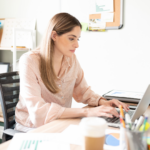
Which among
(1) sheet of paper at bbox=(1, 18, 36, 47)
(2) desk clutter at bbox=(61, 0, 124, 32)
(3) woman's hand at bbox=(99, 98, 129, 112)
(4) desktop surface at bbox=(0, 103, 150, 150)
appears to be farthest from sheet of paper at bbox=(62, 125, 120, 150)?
(1) sheet of paper at bbox=(1, 18, 36, 47)

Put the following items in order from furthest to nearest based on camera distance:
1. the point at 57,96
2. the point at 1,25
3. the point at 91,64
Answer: the point at 1,25 < the point at 91,64 < the point at 57,96

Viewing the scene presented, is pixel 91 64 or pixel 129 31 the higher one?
pixel 129 31

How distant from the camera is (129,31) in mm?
1940

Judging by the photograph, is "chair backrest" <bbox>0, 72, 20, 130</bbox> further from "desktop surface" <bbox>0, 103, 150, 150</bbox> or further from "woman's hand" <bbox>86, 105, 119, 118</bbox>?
"woman's hand" <bbox>86, 105, 119, 118</bbox>

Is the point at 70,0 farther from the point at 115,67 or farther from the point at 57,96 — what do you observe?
the point at 57,96

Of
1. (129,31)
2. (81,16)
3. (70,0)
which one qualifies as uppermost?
(70,0)

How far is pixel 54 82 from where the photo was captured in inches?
49.1

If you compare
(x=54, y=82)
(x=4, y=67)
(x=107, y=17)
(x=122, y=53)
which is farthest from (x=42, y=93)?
(x=4, y=67)

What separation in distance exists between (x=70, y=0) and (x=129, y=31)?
72 centimetres

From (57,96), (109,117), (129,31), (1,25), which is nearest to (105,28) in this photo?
(129,31)

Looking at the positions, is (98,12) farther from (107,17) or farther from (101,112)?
(101,112)

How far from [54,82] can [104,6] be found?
114cm

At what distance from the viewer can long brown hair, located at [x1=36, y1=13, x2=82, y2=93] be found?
1213 mm

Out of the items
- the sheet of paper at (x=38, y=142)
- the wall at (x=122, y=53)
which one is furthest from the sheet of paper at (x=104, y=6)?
the sheet of paper at (x=38, y=142)
